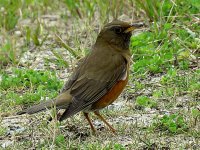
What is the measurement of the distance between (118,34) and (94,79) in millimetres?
660

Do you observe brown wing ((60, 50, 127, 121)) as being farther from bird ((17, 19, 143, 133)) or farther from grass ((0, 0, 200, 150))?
grass ((0, 0, 200, 150))

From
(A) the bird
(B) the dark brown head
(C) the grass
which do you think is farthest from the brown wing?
(C) the grass

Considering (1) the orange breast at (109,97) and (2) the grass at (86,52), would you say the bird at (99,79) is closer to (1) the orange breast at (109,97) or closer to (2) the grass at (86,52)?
(1) the orange breast at (109,97)

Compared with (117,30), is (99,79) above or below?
below

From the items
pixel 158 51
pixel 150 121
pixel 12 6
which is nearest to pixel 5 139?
pixel 150 121

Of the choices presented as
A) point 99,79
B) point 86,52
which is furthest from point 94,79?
point 86,52

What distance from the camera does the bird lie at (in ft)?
20.8

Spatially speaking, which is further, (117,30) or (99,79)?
(117,30)

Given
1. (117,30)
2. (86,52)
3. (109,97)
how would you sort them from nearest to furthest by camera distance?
(109,97)
(117,30)
(86,52)

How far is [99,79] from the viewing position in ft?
21.4

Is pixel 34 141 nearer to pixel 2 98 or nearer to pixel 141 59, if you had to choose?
pixel 2 98

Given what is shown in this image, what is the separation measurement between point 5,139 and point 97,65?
3.61 feet

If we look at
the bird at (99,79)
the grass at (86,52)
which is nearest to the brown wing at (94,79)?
the bird at (99,79)

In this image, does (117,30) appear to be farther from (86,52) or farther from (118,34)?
(86,52)
